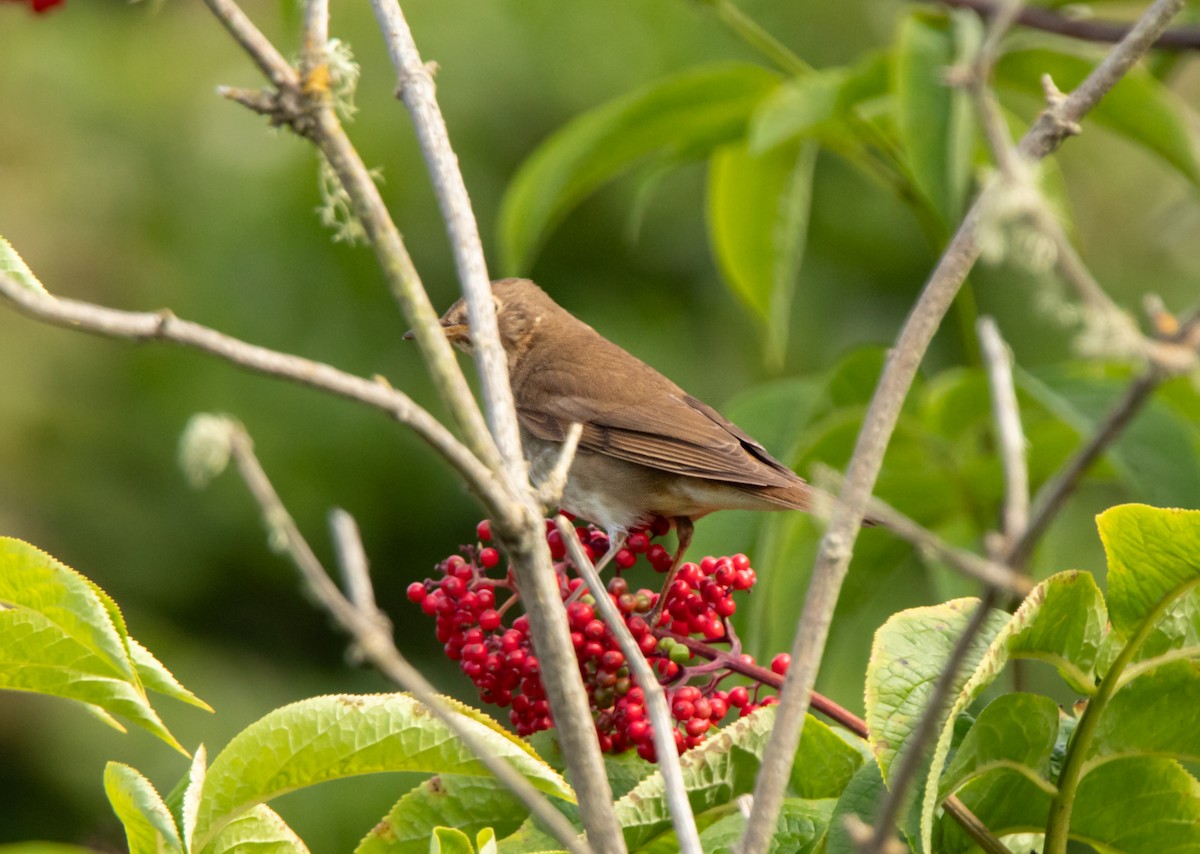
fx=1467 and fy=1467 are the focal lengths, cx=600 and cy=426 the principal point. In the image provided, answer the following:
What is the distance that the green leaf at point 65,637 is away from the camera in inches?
57.6

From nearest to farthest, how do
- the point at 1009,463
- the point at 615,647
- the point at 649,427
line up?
the point at 1009,463 < the point at 615,647 < the point at 649,427

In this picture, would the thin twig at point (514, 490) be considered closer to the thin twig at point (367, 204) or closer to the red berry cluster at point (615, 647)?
the thin twig at point (367, 204)

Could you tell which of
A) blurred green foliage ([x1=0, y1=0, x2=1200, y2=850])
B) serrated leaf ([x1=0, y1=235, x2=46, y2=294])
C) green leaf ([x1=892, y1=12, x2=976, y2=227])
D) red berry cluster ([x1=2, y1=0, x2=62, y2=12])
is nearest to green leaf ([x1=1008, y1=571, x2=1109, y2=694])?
serrated leaf ([x1=0, y1=235, x2=46, y2=294])

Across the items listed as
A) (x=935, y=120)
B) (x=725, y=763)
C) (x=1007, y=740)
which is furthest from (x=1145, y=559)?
(x=935, y=120)

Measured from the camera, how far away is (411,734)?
157cm

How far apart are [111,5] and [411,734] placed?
7117 millimetres

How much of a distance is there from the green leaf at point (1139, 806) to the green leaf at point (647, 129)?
184 cm

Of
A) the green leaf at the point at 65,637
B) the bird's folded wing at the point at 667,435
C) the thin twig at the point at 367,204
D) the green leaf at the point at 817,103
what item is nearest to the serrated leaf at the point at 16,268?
the green leaf at the point at 65,637

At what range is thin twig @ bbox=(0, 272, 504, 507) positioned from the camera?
1041mm

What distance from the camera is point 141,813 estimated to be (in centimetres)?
154

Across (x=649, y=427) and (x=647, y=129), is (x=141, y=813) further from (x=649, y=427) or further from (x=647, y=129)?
(x=649, y=427)

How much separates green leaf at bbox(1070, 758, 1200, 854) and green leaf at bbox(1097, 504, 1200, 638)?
0.46 feet

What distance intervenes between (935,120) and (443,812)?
168 centimetres

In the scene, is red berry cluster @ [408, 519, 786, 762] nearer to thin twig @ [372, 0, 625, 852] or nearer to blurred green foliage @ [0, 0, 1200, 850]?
thin twig @ [372, 0, 625, 852]
